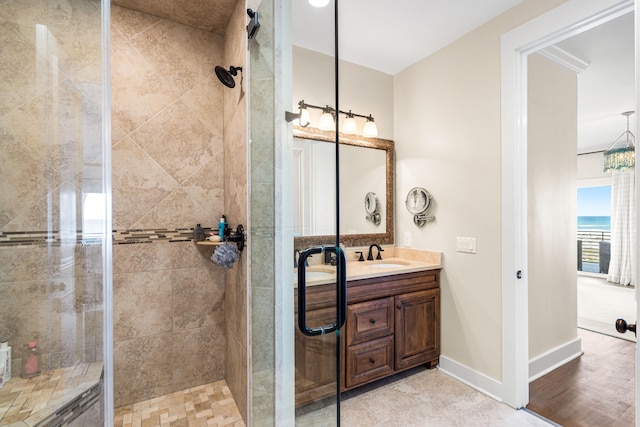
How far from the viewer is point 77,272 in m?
1.35

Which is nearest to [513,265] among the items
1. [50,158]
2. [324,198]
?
[324,198]

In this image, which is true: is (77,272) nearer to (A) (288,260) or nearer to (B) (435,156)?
(A) (288,260)

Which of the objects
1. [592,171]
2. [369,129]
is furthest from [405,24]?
[592,171]

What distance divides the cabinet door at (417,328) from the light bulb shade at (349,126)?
5.00 feet

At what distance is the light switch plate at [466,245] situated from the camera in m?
2.22

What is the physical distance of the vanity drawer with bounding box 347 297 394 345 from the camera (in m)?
1.99

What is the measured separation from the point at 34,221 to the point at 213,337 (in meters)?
1.36

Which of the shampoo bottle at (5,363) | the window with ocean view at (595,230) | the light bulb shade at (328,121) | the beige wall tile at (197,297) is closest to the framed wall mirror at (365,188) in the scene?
the beige wall tile at (197,297)

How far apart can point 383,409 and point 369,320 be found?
569 mm

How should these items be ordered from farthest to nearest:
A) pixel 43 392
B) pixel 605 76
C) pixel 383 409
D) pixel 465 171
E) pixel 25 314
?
pixel 605 76 → pixel 465 171 → pixel 383 409 → pixel 25 314 → pixel 43 392

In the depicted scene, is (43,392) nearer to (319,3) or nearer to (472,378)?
(319,3)

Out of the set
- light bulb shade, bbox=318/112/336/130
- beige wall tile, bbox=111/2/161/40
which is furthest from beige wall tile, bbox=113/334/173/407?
beige wall tile, bbox=111/2/161/40

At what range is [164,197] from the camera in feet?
6.88

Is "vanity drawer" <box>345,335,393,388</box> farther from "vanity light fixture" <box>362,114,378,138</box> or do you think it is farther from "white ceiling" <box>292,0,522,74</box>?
"white ceiling" <box>292,0,522,74</box>
